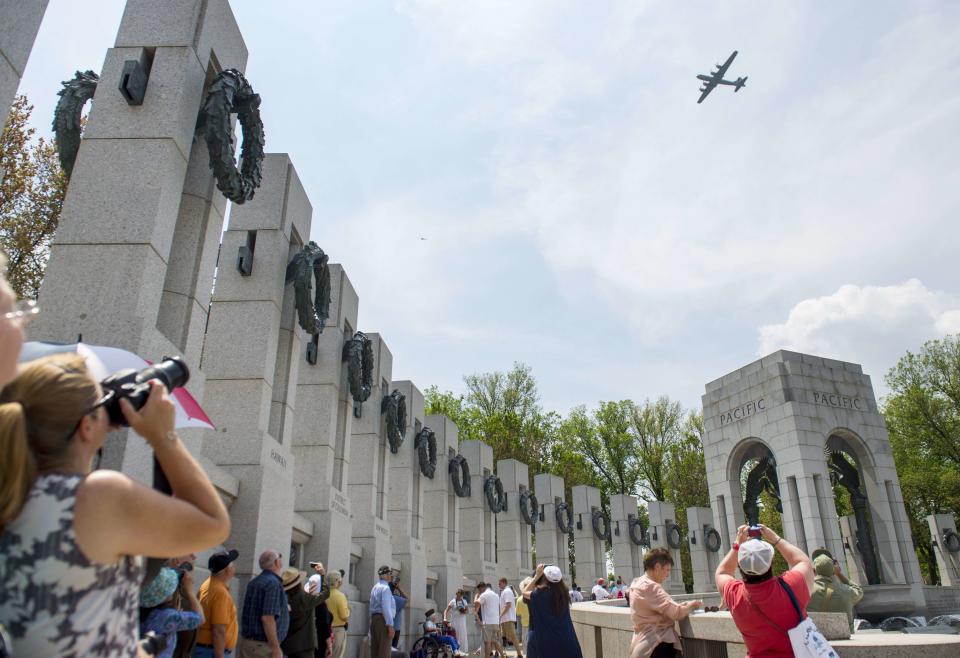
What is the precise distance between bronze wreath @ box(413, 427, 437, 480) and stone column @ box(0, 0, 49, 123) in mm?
15388

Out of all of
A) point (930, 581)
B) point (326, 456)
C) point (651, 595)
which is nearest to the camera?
point (651, 595)

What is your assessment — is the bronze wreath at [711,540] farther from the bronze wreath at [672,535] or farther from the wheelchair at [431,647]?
the wheelchair at [431,647]

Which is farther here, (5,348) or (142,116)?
(142,116)

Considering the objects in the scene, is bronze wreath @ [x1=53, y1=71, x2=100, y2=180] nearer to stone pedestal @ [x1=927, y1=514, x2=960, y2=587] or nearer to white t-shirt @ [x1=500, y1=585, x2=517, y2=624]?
A: white t-shirt @ [x1=500, y1=585, x2=517, y2=624]

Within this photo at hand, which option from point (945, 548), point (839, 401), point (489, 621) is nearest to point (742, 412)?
point (839, 401)

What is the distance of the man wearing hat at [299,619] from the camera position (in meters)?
7.28

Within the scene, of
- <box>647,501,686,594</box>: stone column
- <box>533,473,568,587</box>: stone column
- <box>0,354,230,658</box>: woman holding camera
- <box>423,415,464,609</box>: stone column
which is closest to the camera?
<box>0,354,230,658</box>: woman holding camera

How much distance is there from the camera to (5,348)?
1.89 m

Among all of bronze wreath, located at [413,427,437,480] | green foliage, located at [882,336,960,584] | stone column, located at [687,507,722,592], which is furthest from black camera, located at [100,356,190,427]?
green foliage, located at [882,336,960,584]

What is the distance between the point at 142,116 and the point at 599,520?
28.0 meters

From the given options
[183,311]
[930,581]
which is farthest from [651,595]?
[930,581]

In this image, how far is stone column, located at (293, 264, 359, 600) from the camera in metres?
11.8

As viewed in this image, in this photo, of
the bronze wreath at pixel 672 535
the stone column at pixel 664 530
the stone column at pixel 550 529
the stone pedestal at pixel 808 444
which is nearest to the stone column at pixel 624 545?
the stone column at pixel 664 530

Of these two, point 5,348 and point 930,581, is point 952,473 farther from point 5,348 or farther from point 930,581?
point 5,348
